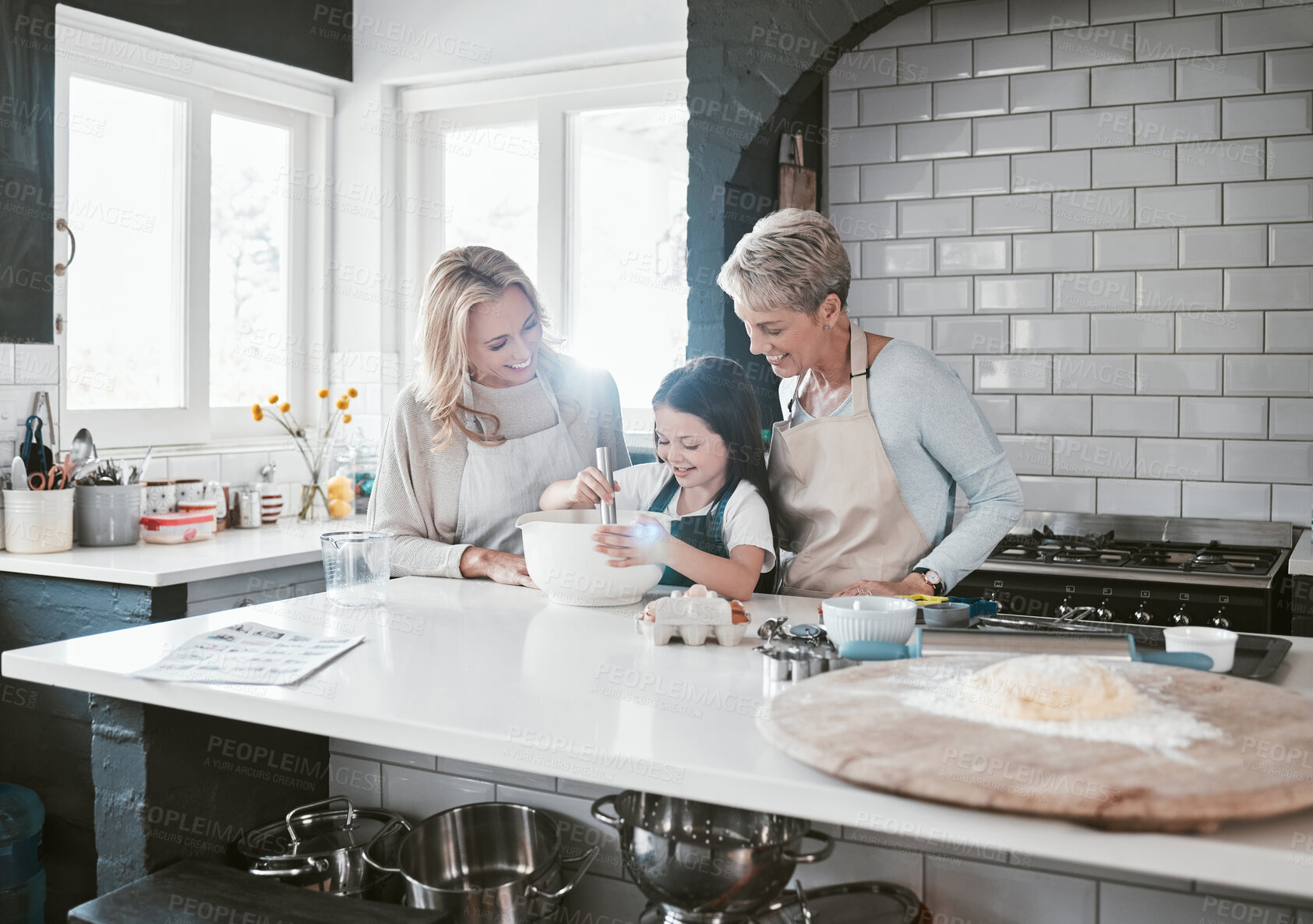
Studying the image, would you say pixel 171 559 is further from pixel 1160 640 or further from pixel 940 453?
pixel 1160 640

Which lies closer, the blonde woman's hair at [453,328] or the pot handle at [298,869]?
the pot handle at [298,869]

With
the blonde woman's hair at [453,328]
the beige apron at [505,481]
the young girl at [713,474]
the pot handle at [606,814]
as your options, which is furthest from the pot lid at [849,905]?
the blonde woman's hair at [453,328]

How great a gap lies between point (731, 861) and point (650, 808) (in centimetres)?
17

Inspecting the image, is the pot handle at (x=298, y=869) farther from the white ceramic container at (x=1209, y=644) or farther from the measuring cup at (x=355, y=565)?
the white ceramic container at (x=1209, y=644)

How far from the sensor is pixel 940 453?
2.16 m

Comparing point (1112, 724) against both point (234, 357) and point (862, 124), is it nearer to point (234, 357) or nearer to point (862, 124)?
point (862, 124)

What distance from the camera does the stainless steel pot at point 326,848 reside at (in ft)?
5.79

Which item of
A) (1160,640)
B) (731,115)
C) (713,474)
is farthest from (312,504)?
(1160,640)

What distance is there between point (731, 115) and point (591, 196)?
103 centimetres

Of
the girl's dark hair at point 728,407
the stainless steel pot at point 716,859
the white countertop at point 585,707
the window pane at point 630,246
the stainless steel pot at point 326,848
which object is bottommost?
the stainless steel pot at point 326,848

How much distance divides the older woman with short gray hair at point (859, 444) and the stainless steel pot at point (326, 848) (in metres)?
0.92

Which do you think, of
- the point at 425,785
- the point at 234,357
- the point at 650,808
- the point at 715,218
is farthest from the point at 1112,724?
the point at 234,357

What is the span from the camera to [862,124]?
12.4 feet

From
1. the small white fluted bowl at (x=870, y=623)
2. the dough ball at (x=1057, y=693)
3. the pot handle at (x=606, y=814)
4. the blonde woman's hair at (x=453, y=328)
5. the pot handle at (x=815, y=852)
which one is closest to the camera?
the dough ball at (x=1057, y=693)
